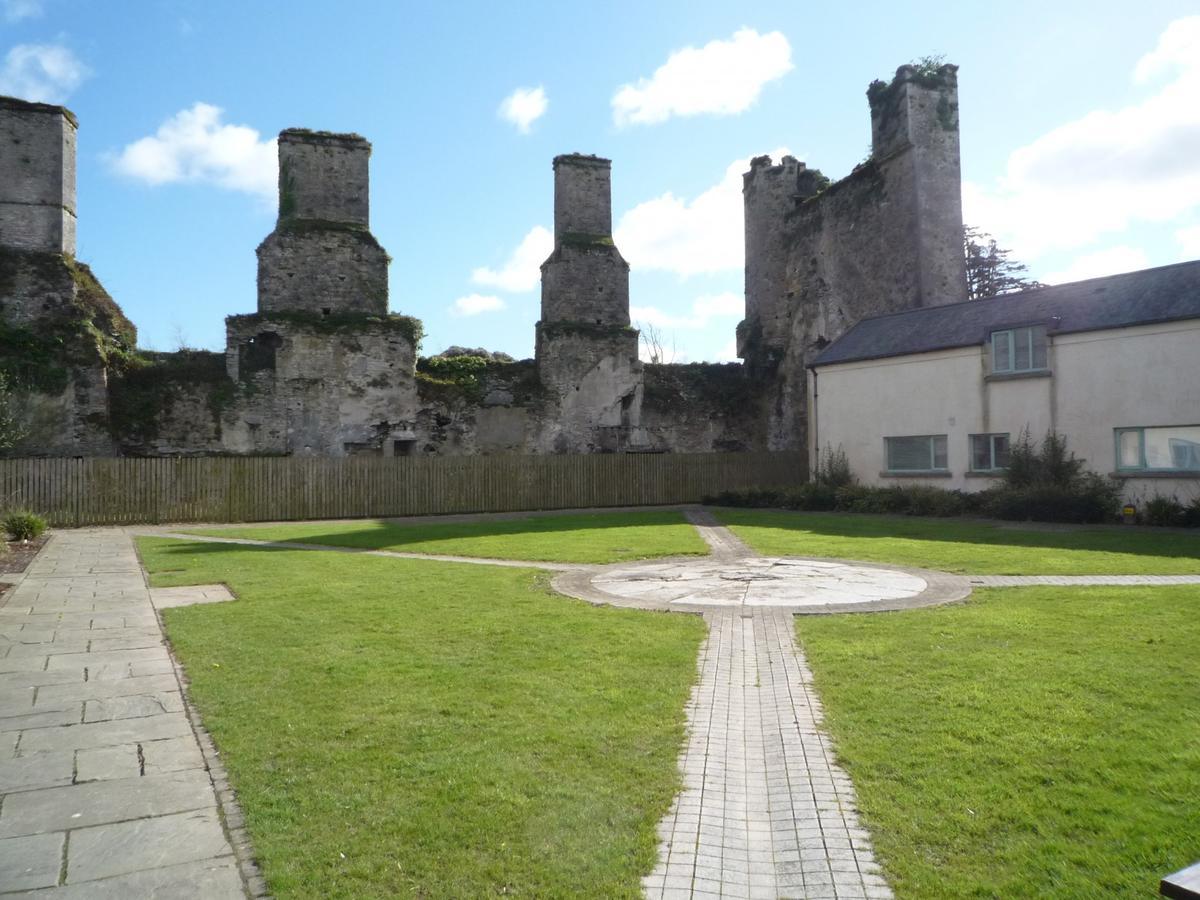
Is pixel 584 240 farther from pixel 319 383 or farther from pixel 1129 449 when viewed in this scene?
pixel 1129 449

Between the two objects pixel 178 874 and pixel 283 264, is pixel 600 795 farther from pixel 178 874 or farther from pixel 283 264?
pixel 283 264

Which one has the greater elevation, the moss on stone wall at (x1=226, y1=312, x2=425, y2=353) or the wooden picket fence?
the moss on stone wall at (x1=226, y1=312, x2=425, y2=353)

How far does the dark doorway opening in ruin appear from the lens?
77.4 ft

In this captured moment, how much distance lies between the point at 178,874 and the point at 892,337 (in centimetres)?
2285

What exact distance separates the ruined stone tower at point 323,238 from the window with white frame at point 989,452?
16649mm

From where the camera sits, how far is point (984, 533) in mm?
15516

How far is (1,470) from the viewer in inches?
739

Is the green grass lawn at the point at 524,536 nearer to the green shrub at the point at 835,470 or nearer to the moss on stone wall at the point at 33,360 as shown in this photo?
the green shrub at the point at 835,470

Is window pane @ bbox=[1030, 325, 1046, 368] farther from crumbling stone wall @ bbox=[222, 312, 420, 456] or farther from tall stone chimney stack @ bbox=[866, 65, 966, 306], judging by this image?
crumbling stone wall @ bbox=[222, 312, 420, 456]

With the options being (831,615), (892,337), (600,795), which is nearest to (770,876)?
(600,795)

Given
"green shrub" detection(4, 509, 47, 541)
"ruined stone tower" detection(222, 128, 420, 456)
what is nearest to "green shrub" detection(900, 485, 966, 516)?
"ruined stone tower" detection(222, 128, 420, 456)

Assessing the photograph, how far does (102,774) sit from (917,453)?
21181 mm

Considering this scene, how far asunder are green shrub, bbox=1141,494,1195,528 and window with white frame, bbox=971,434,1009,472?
380 cm

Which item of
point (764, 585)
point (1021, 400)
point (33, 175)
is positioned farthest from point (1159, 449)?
point (33, 175)
